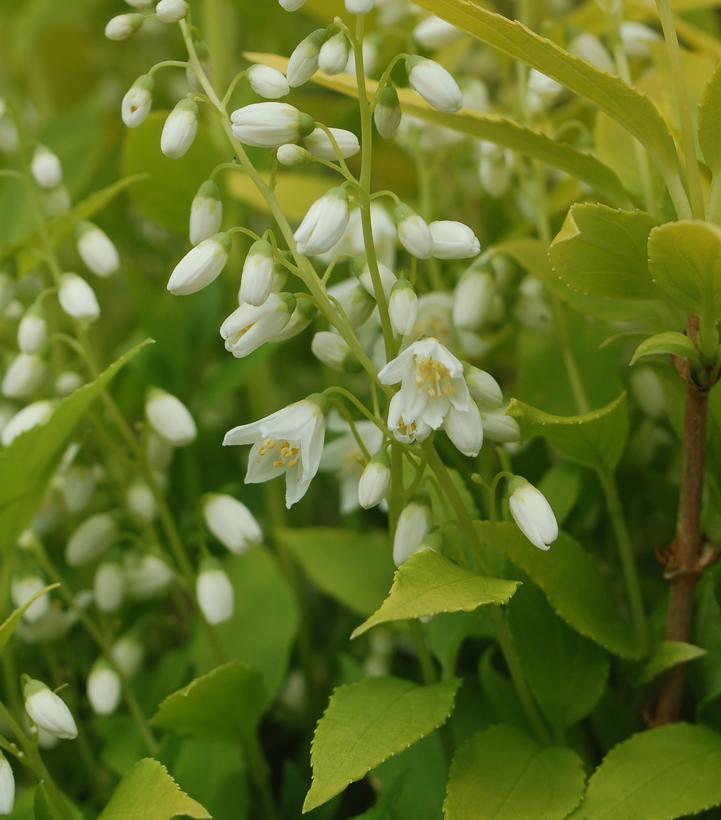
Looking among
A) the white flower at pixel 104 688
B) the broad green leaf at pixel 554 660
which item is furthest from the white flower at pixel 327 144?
the white flower at pixel 104 688

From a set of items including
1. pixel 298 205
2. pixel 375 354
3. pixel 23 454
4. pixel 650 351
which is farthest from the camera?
pixel 298 205

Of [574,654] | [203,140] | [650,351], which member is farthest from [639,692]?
[203,140]

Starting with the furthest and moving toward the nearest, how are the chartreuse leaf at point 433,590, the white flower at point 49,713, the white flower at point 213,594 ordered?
the white flower at point 213,594
the white flower at point 49,713
the chartreuse leaf at point 433,590

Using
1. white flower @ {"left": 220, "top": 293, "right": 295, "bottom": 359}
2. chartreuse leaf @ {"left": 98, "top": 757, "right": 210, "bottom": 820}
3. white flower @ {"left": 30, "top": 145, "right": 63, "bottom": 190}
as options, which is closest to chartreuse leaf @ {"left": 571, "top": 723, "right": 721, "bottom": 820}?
chartreuse leaf @ {"left": 98, "top": 757, "right": 210, "bottom": 820}

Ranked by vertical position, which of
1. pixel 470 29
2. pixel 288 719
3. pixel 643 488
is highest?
pixel 470 29

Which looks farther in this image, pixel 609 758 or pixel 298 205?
pixel 298 205

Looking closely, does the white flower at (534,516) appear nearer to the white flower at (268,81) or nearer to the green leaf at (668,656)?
the green leaf at (668,656)

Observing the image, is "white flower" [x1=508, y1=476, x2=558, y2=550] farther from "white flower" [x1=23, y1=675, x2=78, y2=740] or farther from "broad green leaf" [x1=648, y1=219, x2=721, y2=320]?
"white flower" [x1=23, y1=675, x2=78, y2=740]

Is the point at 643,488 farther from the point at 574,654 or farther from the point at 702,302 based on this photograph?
the point at 702,302
